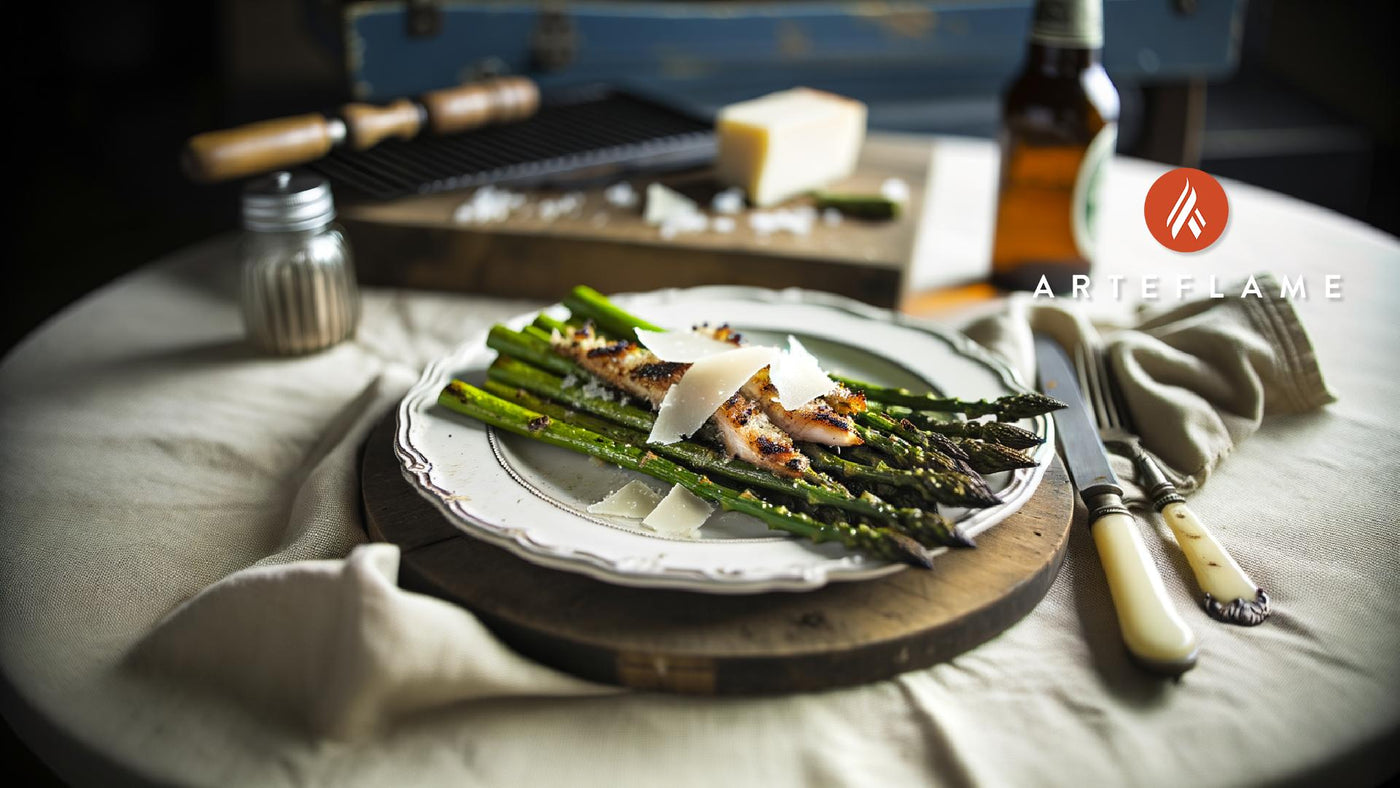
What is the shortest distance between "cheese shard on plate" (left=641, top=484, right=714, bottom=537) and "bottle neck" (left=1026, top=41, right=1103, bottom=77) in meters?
1.34

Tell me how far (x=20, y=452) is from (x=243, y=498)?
411 mm

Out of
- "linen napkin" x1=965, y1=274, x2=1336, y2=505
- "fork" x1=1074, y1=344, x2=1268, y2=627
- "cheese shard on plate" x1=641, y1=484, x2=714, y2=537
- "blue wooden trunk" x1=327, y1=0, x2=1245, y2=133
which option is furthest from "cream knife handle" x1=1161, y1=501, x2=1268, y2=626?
"blue wooden trunk" x1=327, y1=0, x2=1245, y2=133

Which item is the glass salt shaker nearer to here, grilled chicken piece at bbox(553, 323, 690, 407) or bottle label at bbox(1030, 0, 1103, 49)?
grilled chicken piece at bbox(553, 323, 690, 407)

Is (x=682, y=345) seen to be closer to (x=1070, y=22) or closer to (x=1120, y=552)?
(x=1120, y=552)

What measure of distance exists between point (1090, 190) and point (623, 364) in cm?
116

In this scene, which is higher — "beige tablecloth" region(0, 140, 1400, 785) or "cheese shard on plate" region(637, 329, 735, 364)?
"cheese shard on plate" region(637, 329, 735, 364)

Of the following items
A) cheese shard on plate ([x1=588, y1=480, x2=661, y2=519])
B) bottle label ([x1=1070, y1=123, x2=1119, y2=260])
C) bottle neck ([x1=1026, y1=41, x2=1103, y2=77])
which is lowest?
cheese shard on plate ([x1=588, y1=480, x2=661, y2=519])

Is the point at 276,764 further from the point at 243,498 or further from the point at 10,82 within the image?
the point at 10,82

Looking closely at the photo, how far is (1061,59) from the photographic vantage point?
6.83 ft

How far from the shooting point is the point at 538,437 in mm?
1476

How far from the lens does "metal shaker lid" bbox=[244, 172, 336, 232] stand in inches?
71.9

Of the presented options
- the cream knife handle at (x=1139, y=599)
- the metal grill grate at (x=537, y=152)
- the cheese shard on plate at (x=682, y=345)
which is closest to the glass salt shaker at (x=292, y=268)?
the metal grill grate at (x=537, y=152)

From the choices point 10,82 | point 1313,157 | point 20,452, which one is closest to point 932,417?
point 20,452

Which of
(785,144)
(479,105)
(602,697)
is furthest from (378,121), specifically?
(602,697)
